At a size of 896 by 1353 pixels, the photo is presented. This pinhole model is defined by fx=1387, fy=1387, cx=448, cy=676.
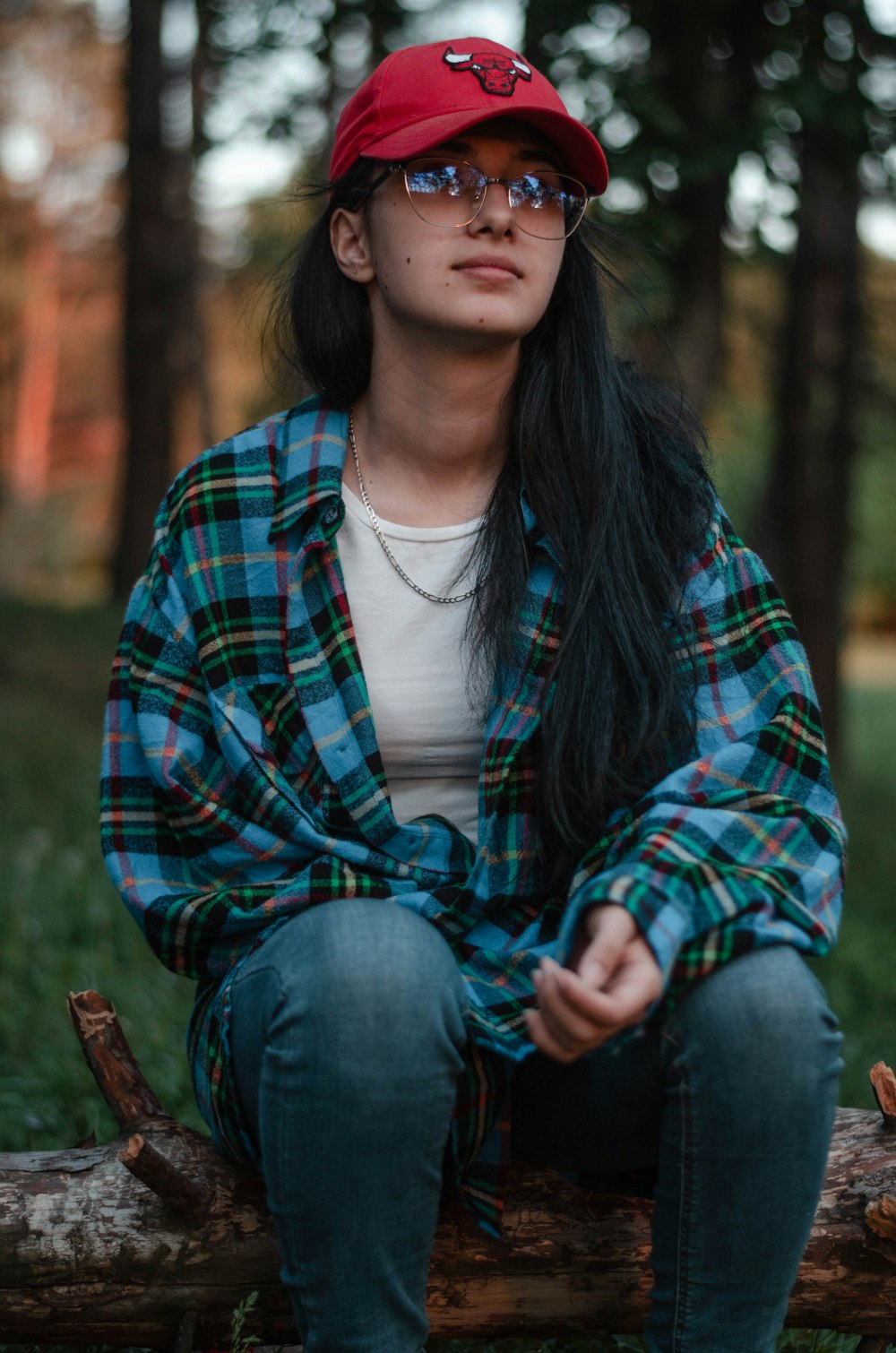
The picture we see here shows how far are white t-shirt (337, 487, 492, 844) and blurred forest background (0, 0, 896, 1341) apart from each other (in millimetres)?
512

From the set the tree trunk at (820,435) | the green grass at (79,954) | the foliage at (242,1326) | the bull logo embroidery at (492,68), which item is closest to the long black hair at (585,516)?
the bull logo embroidery at (492,68)

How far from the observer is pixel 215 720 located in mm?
2031

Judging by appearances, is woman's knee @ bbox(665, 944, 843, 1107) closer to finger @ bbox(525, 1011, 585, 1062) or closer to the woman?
the woman

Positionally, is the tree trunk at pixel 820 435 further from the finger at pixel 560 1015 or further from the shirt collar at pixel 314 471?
the finger at pixel 560 1015

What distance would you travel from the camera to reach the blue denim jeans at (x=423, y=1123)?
1.65 meters

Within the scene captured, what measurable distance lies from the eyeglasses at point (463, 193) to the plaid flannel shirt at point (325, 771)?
41 cm

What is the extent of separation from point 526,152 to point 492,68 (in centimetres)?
13

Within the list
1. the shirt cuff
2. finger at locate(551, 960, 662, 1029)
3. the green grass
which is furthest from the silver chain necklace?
the green grass

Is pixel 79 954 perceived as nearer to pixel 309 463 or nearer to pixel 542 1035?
pixel 309 463

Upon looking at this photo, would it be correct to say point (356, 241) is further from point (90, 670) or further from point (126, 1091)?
point (90, 670)

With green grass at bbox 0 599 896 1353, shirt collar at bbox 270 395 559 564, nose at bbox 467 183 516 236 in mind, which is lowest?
green grass at bbox 0 599 896 1353

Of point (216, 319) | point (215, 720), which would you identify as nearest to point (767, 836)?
point (215, 720)

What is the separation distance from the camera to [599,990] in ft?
5.19

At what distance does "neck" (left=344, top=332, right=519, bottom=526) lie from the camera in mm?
2195
